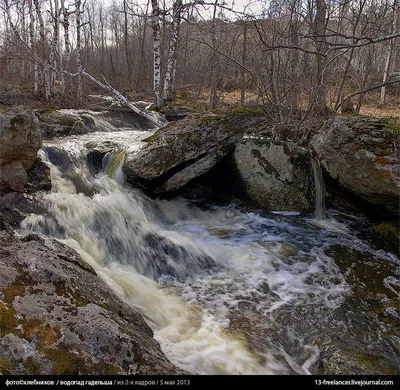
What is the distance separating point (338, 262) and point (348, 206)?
248cm

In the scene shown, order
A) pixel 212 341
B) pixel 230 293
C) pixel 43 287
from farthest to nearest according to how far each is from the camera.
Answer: pixel 230 293 → pixel 212 341 → pixel 43 287

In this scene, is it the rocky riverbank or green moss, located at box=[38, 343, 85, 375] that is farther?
the rocky riverbank

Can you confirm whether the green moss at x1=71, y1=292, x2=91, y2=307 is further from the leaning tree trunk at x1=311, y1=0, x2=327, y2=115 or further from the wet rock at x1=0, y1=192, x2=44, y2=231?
the leaning tree trunk at x1=311, y1=0, x2=327, y2=115

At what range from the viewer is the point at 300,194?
279 inches

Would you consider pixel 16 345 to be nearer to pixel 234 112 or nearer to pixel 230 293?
pixel 230 293

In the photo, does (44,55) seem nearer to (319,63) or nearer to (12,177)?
(12,177)

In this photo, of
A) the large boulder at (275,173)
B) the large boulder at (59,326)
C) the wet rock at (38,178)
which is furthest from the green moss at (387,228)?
the wet rock at (38,178)

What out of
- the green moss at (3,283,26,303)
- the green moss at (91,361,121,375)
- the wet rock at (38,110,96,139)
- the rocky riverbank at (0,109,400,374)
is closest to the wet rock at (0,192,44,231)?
the rocky riverbank at (0,109,400,374)

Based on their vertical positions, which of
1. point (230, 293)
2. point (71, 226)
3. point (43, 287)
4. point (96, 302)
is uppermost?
point (43, 287)

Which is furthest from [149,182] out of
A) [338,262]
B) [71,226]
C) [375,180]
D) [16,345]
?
[16,345]

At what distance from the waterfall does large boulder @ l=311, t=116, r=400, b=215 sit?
0.28m

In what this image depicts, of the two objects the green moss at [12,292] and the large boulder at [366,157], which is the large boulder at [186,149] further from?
the green moss at [12,292]

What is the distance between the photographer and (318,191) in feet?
23.4

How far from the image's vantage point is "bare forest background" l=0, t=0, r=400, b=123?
6.91 m
